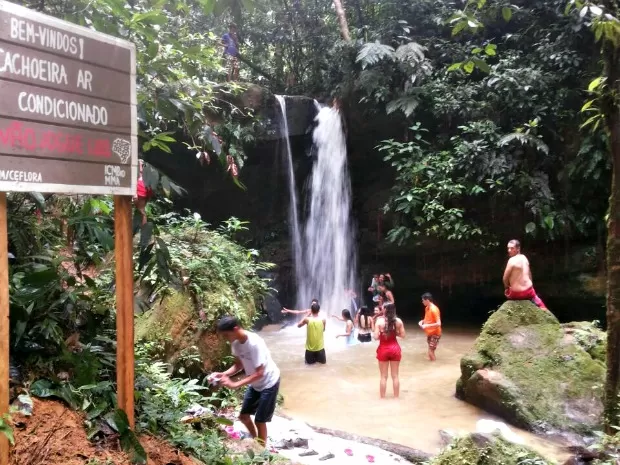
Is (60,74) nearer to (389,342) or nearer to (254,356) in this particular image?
(254,356)

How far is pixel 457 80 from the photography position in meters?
13.1

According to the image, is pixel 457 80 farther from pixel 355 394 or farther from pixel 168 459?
pixel 168 459

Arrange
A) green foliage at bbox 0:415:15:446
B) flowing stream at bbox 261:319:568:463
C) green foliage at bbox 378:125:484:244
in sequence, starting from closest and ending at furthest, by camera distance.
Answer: green foliage at bbox 0:415:15:446
flowing stream at bbox 261:319:568:463
green foliage at bbox 378:125:484:244

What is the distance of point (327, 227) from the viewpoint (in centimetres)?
1480

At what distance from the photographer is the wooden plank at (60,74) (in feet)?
7.66

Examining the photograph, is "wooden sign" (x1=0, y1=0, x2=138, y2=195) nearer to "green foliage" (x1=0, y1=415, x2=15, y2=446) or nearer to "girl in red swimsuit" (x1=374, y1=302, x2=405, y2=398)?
"green foliage" (x1=0, y1=415, x2=15, y2=446)

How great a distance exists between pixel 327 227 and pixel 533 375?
8.74 metres

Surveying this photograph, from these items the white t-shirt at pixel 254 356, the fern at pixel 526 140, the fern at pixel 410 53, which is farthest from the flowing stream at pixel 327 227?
the white t-shirt at pixel 254 356

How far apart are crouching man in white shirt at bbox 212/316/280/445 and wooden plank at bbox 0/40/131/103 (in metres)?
2.22

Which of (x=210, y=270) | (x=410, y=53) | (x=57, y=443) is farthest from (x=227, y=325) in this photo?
(x=410, y=53)

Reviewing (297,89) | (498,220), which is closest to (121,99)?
(498,220)

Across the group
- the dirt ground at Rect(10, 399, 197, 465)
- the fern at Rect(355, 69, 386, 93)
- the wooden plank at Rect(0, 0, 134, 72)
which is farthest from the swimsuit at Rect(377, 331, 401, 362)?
the fern at Rect(355, 69, 386, 93)

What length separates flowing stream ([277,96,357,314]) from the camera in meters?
14.5

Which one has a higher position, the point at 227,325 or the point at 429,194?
the point at 429,194
